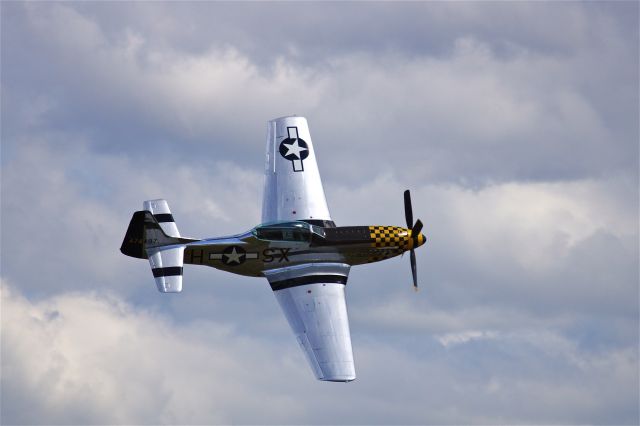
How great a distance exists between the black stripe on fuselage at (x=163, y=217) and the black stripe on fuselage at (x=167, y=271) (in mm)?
2666

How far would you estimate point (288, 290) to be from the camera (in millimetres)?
47938

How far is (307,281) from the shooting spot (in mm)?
47875

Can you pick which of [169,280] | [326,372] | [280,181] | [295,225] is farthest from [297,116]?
[326,372]

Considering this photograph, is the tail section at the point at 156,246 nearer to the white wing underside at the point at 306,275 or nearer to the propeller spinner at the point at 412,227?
the white wing underside at the point at 306,275

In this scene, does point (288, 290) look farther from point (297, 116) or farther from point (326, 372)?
point (297, 116)

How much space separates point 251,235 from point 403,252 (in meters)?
6.11

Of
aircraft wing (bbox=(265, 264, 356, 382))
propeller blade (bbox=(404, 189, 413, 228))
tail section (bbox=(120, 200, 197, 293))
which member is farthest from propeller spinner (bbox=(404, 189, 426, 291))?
tail section (bbox=(120, 200, 197, 293))

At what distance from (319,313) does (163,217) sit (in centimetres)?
767

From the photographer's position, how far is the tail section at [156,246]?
155 feet

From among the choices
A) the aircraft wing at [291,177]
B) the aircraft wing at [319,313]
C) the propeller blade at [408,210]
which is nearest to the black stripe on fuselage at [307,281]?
the aircraft wing at [319,313]

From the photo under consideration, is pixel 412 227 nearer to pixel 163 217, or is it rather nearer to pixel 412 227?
pixel 412 227

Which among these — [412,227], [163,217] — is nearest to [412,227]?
[412,227]

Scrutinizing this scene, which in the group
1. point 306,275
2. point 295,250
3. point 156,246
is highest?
point 156,246

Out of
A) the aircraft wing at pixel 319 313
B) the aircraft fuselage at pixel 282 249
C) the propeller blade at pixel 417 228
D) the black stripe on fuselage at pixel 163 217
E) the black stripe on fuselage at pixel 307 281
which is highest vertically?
the black stripe on fuselage at pixel 163 217
